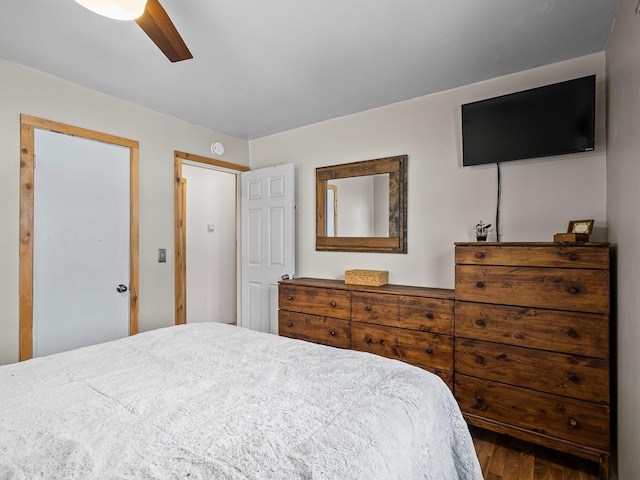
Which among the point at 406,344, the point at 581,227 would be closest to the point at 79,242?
the point at 406,344

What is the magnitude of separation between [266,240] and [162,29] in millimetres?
2400

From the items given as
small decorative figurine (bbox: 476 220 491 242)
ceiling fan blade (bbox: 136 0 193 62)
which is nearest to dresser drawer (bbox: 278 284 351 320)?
small decorative figurine (bbox: 476 220 491 242)

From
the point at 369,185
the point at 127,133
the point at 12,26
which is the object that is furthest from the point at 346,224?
the point at 12,26

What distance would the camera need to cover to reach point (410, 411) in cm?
110

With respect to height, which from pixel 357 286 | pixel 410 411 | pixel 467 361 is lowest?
pixel 467 361

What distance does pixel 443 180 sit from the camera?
2.72 metres

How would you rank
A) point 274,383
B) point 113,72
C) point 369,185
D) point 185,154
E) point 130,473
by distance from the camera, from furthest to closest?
point 185,154
point 369,185
point 113,72
point 274,383
point 130,473

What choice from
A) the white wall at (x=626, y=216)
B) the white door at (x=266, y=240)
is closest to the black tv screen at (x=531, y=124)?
the white wall at (x=626, y=216)

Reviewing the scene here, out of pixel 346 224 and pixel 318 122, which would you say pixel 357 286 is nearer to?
pixel 346 224

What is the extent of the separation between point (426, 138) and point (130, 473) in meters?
2.79

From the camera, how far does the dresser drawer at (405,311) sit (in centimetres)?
229

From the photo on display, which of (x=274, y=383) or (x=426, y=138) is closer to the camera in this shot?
(x=274, y=383)

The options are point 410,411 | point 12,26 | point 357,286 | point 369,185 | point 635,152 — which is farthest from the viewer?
point 369,185

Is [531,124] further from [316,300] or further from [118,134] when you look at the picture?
[118,134]
